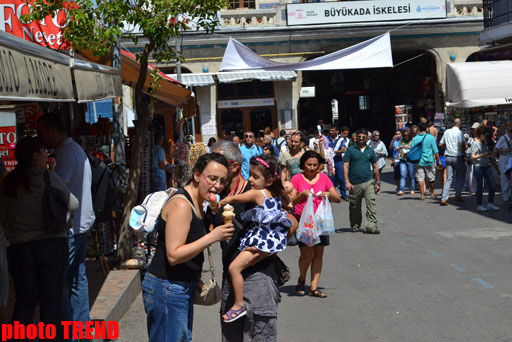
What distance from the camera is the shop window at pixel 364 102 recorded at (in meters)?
36.3

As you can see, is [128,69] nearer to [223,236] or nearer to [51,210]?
[51,210]

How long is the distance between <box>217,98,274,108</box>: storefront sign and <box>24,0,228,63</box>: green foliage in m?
20.1

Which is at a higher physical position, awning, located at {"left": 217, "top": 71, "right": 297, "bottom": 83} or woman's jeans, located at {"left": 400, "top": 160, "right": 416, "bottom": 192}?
awning, located at {"left": 217, "top": 71, "right": 297, "bottom": 83}

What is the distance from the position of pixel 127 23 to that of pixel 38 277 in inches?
194

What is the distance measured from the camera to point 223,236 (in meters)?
4.29

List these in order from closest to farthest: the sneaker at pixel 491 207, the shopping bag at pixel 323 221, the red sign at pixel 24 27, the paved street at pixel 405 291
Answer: the paved street at pixel 405 291 < the red sign at pixel 24 27 < the shopping bag at pixel 323 221 < the sneaker at pixel 491 207

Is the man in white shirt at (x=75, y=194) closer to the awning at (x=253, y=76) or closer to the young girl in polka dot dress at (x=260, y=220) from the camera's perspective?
the young girl in polka dot dress at (x=260, y=220)

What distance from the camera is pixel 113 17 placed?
9.30m

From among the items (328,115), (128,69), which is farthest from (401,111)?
(128,69)

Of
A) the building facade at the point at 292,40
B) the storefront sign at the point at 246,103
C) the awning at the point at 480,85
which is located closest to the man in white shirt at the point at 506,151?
the awning at the point at 480,85

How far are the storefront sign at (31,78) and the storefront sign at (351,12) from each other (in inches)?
943

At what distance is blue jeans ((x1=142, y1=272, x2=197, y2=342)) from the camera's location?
171 inches

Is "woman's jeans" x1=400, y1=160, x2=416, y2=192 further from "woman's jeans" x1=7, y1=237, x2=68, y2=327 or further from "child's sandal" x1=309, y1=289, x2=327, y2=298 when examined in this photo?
"woman's jeans" x1=7, y1=237, x2=68, y2=327

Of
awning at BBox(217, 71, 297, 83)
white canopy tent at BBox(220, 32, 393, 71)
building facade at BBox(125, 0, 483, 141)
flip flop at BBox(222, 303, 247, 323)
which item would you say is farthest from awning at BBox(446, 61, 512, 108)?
flip flop at BBox(222, 303, 247, 323)
